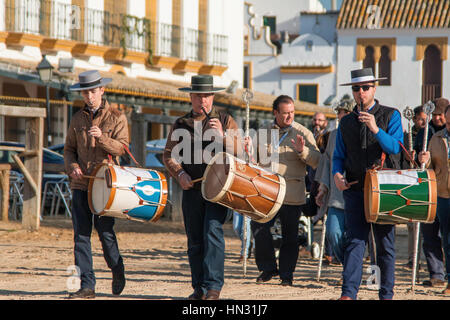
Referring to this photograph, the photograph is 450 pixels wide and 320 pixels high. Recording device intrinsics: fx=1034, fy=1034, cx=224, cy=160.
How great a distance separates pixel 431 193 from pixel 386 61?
39.3 meters

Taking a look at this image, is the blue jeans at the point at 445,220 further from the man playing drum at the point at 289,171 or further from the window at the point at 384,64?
the window at the point at 384,64

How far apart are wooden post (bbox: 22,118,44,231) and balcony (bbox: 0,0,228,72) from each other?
9.40 m

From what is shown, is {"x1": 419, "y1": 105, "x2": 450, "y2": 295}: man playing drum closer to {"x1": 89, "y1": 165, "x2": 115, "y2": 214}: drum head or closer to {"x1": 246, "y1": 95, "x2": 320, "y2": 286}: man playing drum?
{"x1": 246, "y1": 95, "x2": 320, "y2": 286}: man playing drum

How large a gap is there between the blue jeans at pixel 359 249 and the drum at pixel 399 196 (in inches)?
5.7

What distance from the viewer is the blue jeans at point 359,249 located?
26.6ft

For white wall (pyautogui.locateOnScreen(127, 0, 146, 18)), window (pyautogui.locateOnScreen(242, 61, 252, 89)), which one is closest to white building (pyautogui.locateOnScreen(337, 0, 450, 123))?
window (pyautogui.locateOnScreen(242, 61, 252, 89))

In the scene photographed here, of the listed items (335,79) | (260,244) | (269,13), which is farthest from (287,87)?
(260,244)

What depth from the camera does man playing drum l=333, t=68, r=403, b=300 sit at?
26.6 feet

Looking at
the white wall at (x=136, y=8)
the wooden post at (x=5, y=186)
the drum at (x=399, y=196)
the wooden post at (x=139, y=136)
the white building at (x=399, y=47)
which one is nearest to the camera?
the drum at (x=399, y=196)

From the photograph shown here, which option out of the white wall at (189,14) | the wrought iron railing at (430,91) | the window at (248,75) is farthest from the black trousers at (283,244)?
the window at (248,75)

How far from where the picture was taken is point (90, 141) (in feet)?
28.7

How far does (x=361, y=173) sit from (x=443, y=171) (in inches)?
64.2

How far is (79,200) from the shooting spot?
28.7ft

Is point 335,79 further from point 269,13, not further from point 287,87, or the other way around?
point 269,13
